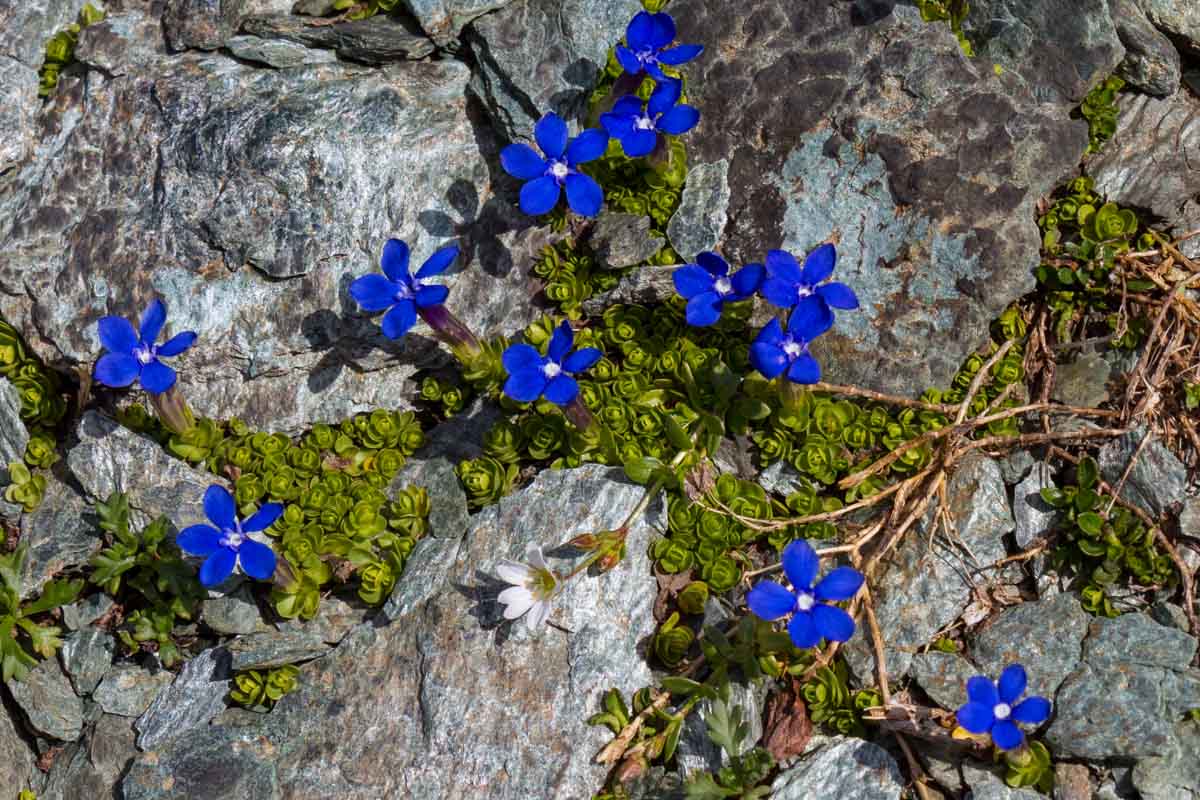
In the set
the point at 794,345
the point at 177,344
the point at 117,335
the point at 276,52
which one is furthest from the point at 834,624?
the point at 276,52

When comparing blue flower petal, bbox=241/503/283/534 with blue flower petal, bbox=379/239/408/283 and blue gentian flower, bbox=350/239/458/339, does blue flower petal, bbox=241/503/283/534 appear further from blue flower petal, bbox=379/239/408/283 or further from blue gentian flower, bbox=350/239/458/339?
blue flower petal, bbox=379/239/408/283

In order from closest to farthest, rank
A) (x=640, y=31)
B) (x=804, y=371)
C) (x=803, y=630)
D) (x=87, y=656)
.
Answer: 1. (x=803, y=630)
2. (x=804, y=371)
3. (x=640, y=31)
4. (x=87, y=656)

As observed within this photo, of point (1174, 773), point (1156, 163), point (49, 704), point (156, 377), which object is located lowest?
point (49, 704)

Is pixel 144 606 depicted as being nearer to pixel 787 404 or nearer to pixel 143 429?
pixel 143 429

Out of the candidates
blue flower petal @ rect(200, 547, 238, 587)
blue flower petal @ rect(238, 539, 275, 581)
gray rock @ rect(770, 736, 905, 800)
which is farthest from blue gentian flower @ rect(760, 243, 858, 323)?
blue flower petal @ rect(200, 547, 238, 587)

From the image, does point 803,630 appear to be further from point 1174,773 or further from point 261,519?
point 261,519

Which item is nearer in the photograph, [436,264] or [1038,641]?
[1038,641]

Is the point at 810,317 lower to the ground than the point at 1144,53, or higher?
lower
